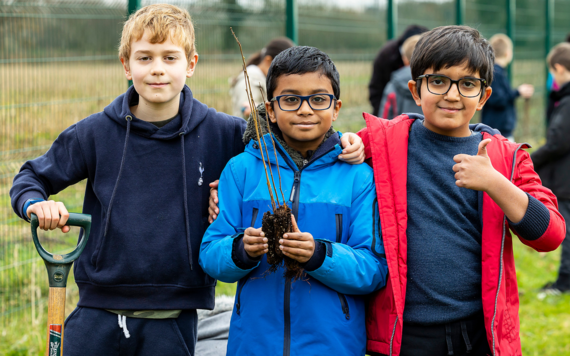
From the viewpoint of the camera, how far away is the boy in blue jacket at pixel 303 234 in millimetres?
2168

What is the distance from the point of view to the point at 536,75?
515 inches

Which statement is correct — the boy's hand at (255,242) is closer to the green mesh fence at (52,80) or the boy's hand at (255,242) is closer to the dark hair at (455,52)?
the dark hair at (455,52)

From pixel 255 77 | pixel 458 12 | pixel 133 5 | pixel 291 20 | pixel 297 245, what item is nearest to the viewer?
pixel 297 245

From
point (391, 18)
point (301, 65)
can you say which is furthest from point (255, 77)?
point (391, 18)

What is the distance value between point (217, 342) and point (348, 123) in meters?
4.31

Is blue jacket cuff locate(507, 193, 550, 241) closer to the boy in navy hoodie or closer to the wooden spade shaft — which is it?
the boy in navy hoodie

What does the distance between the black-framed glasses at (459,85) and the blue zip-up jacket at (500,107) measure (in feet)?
15.1

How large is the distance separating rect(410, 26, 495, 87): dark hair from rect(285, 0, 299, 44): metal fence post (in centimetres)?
364

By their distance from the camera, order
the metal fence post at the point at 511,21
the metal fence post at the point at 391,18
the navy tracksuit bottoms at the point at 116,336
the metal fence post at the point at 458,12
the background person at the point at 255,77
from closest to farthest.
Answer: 1. the navy tracksuit bottoms at the point at 116,336
2. the background person at the point at 255,77
3. the metal fence post at the point at 391,18
4. the metal fence post at the point at 458,12
5. the metal fence post at the point at 511,21

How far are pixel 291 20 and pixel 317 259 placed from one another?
428cm

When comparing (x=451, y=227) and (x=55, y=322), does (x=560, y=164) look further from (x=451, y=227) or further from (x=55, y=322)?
(x=55, y=322)

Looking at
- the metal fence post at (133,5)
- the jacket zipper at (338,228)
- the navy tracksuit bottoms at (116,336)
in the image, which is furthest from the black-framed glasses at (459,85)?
the metal fence post at (133,5)

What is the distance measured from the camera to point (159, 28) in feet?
7.94

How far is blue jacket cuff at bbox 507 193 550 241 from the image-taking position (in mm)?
2152
